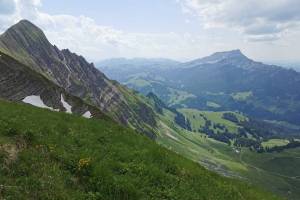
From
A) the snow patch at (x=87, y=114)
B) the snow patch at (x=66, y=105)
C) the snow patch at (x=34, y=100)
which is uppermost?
the snow patch at (x=34, y=100)

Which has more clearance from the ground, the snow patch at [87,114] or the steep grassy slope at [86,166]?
the steep grassy slope at [86,166]

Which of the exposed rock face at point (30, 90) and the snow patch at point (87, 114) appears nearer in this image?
the snow patch at point (87, 114)

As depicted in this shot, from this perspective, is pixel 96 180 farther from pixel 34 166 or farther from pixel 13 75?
pixel 13 75

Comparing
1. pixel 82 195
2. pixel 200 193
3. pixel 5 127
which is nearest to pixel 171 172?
pixel 200 193

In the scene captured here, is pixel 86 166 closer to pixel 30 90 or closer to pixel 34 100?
pixel 34 100

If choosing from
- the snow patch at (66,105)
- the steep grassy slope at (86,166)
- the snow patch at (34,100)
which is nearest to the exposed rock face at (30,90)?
the snow patch at (66,105)

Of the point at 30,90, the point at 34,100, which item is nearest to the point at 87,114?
the point at 34,100

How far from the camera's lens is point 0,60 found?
8688 centimetres

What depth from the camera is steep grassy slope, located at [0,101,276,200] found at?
19.8 meters

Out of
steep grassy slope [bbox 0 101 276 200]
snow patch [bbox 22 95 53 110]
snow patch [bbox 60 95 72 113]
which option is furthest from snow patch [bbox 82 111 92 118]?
steep grassy slope [bbox 0 101 276 200]

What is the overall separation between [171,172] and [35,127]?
30.4ft

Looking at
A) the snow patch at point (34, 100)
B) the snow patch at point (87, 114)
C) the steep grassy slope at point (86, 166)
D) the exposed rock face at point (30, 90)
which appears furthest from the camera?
the exposed rock face at point (30, 90)

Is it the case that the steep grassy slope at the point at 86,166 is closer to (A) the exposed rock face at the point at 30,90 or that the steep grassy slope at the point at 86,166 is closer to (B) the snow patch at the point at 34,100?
(B) the snow patch at the point at 34,100

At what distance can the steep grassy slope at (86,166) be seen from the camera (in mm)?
19766
